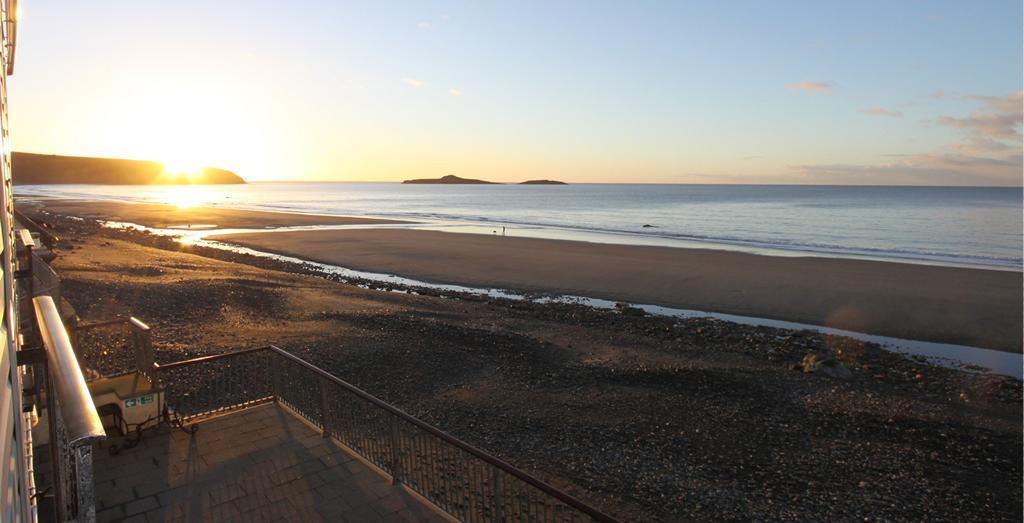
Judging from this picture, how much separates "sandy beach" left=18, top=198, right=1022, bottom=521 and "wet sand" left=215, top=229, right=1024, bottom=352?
182 inches

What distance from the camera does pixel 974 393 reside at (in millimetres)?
15500

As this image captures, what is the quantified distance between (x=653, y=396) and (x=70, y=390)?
1248 cm

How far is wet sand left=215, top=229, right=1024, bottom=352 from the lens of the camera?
78.6 feet

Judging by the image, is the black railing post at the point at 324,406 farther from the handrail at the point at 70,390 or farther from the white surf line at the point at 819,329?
the white surf line at the point at 819,329

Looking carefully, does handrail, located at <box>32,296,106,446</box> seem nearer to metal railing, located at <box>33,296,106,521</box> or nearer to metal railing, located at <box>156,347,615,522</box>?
metal railing, located at <box>33,296,106,521</box>

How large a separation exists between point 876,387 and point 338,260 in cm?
3196

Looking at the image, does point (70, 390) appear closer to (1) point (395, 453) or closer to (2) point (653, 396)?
(1) point (395, 453)

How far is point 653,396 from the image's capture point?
1396cm

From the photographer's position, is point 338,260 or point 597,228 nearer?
point 338,260

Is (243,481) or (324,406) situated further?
(324,406)

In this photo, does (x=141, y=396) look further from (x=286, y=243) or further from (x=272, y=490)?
(x=286, y=243)

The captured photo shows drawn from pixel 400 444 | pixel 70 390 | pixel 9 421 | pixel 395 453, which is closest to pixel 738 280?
pixel 400 444

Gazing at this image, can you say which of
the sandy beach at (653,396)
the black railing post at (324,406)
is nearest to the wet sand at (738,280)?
the sandy beach at (653,396)

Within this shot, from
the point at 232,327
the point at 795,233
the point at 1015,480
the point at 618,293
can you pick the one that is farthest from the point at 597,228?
the point at 1015,480
